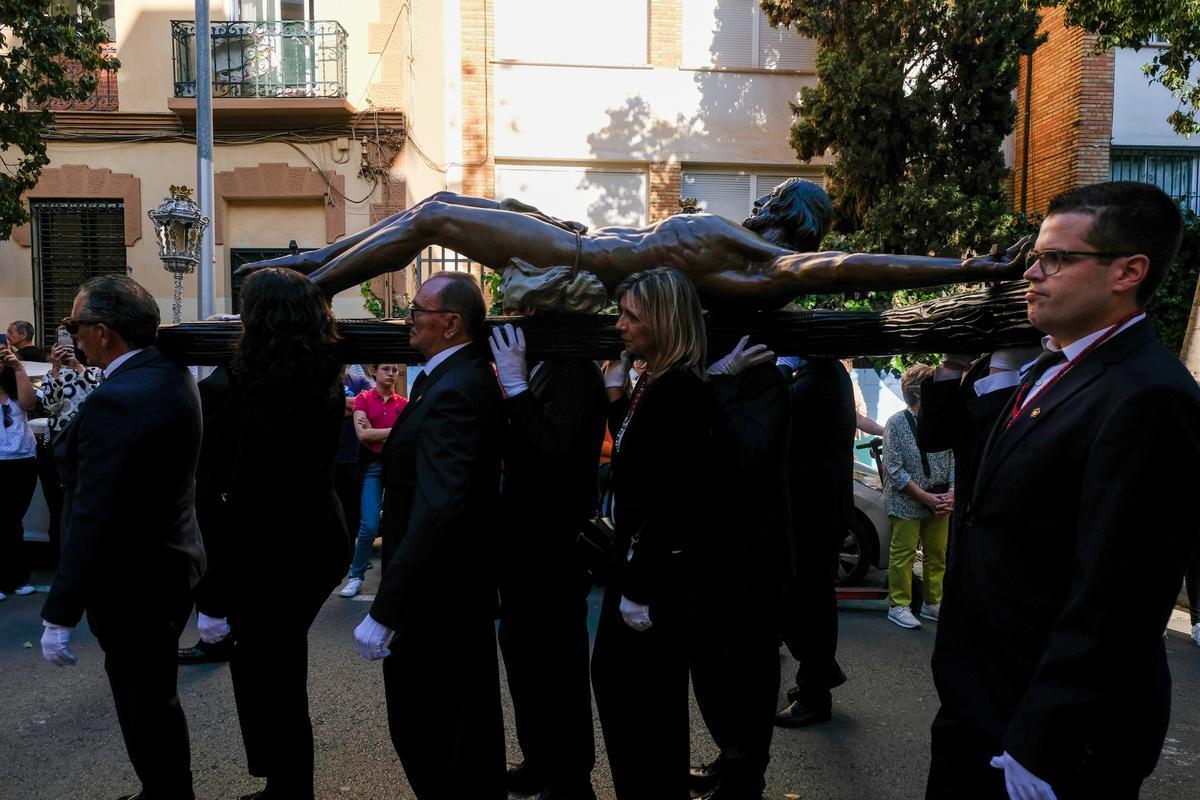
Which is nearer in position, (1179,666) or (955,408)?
(955,408)

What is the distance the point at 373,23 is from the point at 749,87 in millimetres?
5905

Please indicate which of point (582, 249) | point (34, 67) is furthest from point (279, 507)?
point (34, 67)

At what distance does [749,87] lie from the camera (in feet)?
47.6

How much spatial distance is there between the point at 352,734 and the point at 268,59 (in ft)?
40.8

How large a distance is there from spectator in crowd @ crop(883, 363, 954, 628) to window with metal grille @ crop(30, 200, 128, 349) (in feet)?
→ 41.0

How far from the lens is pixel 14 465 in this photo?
6555mm

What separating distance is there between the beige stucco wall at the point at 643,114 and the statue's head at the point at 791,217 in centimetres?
1082

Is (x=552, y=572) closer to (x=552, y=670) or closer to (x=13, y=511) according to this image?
(x=552, y=670)

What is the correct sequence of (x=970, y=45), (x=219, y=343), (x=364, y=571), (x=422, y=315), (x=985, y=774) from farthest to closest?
(x=970, y=45) < (x=364, y=571) < (x=219, y=343) < (x=422, y=315) < (x=985, y=774)

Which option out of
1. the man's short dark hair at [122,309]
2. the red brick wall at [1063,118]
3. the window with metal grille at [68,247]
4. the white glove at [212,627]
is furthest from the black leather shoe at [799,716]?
the window with metal grille at [68,247]

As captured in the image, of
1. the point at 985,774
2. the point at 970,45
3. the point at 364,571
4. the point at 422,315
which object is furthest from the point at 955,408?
the point at 970,45

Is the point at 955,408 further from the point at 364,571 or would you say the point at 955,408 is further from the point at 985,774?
the point at 364,571

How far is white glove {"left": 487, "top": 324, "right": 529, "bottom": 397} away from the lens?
10.6ft

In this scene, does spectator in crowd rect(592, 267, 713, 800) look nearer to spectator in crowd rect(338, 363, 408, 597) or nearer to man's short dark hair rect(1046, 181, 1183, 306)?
man's short dark hair rect(1046, 181, 1183, 306)
